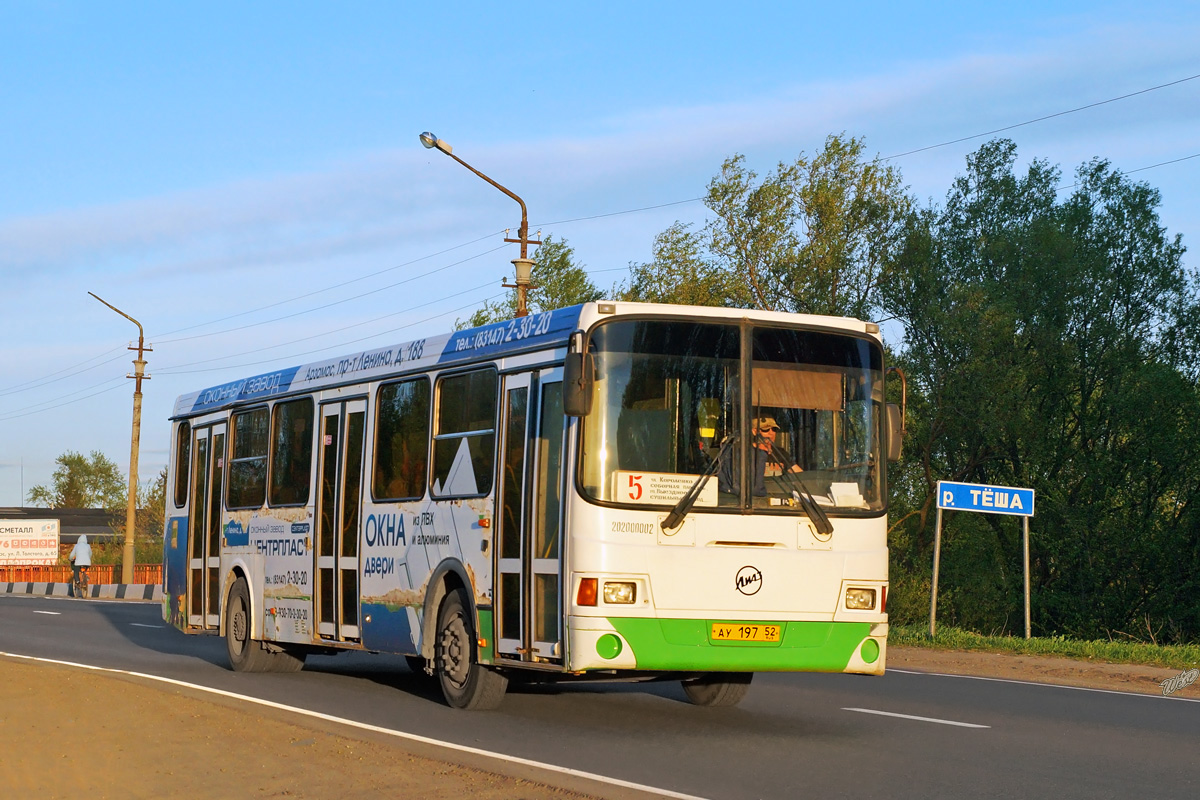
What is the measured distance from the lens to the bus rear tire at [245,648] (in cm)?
1761

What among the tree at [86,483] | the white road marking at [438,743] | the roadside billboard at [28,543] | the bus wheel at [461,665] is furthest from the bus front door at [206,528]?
the tree at [86,483]

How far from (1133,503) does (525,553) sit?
129 ft

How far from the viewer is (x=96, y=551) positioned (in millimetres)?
100188

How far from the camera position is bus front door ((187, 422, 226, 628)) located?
740 inches

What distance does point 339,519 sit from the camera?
1559 centimetres

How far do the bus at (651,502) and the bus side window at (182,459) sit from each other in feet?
22.6

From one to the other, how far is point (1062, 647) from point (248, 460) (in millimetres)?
11963

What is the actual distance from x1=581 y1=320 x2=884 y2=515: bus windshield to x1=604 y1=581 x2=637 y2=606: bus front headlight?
60 cm

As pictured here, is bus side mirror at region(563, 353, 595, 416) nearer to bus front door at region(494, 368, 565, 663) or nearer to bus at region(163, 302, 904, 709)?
bus at region(163, 302, 904, 709)

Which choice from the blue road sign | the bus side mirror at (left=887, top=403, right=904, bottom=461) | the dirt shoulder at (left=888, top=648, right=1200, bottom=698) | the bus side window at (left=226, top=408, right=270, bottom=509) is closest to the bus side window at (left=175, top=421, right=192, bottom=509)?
the bus side window at (left=226, top=408, right=270, bottom=509)

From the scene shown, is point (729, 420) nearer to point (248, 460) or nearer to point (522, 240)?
point (248, 460)

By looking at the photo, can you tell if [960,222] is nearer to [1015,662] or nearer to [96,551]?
[1015,662]

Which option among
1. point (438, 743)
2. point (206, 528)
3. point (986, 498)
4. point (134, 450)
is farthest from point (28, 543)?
point (438, 743)

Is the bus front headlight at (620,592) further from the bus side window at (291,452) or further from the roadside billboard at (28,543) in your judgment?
the roadside billboard at (28,543)
